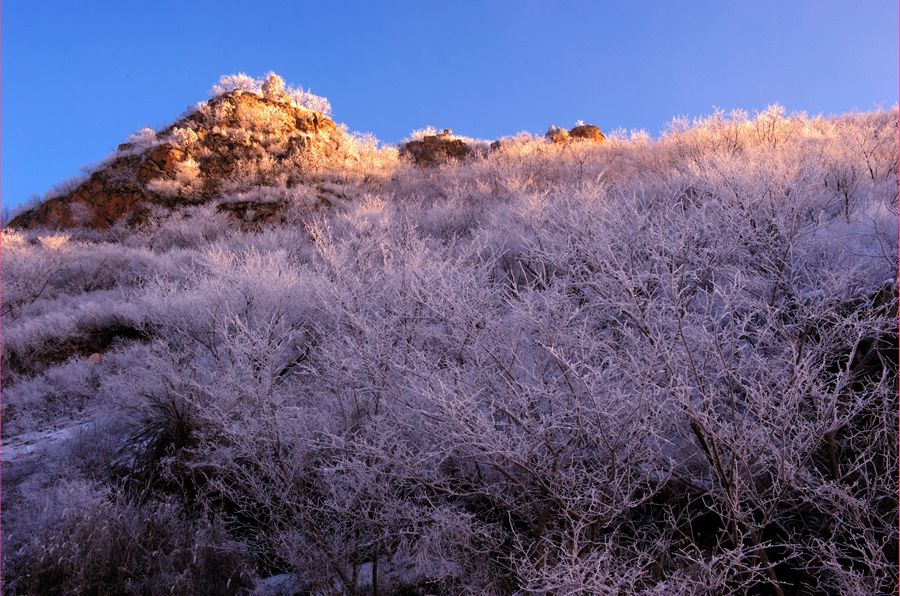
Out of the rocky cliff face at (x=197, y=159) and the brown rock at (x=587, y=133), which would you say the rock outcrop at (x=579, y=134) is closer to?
the brown rock at (x=587, y=133)

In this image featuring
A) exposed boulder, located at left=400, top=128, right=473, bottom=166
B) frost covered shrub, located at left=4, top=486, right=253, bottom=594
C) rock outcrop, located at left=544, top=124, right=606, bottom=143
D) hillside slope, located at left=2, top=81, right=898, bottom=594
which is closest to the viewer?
hillside slope, located at left=2, top=81, right=898, bottom=594

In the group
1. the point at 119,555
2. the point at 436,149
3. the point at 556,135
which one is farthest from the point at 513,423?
the point at 436,149

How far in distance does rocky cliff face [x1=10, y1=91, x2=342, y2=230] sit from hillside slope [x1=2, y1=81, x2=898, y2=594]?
1147cm

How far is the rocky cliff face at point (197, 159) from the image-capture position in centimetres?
2005

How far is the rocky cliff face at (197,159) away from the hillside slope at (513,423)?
1147 cm

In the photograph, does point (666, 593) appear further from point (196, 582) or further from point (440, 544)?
point (196, 582)

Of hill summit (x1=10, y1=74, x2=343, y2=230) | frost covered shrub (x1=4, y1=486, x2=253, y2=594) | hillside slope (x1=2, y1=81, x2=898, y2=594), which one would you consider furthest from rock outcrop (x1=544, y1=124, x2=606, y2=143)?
frost covered shrub (x1=4, y1=486, x2=253, y2=594)

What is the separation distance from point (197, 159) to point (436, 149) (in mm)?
10160

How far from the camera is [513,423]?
154 inches

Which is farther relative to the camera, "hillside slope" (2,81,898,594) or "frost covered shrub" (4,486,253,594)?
"frost covered shrub" (4,486,253,594)

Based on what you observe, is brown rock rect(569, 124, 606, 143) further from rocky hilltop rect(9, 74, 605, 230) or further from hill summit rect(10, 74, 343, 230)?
hill summit rect(10, 74, 343, 230)

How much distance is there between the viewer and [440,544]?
4059mm

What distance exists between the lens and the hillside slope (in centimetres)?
344

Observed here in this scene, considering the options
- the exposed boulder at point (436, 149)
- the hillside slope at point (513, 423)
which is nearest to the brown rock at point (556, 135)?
the exposed boulder at point (436, 149)
